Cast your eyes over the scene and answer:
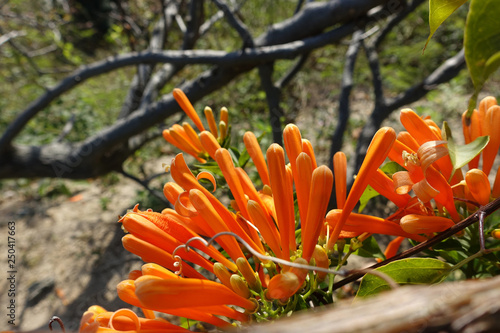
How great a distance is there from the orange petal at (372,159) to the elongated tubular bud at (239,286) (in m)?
0.12

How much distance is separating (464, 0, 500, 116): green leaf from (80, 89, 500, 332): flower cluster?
3.2 inches

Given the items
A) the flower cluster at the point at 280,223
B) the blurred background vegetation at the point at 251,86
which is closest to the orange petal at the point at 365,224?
the flower cluster at the point at 280,223

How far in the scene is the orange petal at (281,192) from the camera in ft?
1.08

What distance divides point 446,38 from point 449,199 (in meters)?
3.82

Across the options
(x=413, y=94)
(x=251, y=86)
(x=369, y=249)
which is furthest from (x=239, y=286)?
(x=251, y=86)

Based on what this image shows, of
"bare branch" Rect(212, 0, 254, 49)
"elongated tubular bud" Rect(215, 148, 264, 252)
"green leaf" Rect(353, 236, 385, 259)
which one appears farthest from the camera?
"bare branch" Rect(212, 0, 254, 49)

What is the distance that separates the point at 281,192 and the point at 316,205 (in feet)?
0.13

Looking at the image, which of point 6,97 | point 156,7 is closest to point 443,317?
point 156,7

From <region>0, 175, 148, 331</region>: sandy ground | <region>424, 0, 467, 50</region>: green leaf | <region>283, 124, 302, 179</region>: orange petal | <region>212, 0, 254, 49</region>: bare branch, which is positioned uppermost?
<region>212, 0, 254, 49</region>: bare branch

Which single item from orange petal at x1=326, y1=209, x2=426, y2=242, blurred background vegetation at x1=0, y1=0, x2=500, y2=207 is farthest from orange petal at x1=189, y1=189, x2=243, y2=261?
blurred background vegetation at x1=0, y1=0, x2=500, y2=207

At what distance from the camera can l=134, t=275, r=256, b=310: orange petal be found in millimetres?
253

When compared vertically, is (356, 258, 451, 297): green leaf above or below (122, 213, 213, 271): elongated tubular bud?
below

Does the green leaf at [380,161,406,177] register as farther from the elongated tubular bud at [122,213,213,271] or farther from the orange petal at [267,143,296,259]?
the elongated tubular bud at [122,213,213,271]

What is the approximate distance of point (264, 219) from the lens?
327 millimetres
